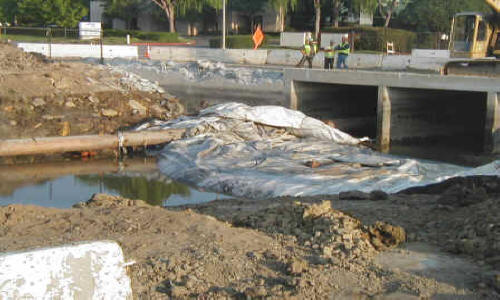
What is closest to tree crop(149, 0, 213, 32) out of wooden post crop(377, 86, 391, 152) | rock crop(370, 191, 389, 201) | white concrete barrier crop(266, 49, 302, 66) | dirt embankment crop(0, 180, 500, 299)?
white concrete barrier crop(266, 49, 302, 66)

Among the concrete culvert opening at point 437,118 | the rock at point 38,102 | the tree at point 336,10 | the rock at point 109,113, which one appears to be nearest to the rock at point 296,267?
the concrete culvert opening at point 437,118

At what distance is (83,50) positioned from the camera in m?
33.9

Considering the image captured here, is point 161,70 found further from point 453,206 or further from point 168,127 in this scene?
point 453,206

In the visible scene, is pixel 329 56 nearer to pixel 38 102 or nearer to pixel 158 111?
pixel 158 111

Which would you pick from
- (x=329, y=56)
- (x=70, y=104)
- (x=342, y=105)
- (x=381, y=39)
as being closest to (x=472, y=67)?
(x=342, y=105)

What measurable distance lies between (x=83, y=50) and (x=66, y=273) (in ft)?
101

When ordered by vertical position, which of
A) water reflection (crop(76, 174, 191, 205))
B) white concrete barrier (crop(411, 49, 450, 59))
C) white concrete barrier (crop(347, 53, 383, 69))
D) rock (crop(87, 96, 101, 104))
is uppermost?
white concrete barrier (crop(411, 49, 450, 59))

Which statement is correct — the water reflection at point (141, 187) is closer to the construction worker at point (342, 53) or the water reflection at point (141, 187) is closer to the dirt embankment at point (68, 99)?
the dirt embankment at point (68, 99)

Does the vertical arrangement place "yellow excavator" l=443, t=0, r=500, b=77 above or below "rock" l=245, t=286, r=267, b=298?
above

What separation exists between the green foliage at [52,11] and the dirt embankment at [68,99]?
28.3m

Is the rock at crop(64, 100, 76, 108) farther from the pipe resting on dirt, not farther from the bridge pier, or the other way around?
the bridge pier

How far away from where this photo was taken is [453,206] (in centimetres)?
884

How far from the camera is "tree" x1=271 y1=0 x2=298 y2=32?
50.7 metres

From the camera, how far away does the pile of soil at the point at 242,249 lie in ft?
18.6
